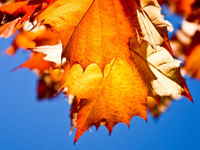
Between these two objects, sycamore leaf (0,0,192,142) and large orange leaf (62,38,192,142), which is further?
large orange leaf (62,38,192,142)

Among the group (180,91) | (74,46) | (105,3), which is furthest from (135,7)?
(180,91)

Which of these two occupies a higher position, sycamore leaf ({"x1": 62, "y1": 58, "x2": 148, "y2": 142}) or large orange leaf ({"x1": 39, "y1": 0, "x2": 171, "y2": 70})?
large orange leaf ({"x1": 39, "y1": 0, "x2": 171, "y2": 70})

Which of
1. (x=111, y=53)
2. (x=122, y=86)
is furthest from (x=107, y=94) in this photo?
(x=111, y=53)

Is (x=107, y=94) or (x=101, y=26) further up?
(x=101, y=26)

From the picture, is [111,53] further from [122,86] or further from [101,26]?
[122,86]

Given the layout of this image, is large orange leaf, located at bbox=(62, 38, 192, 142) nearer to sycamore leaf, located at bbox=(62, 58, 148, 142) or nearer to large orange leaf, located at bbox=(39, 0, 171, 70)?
sycamore leaf, located at bbox=(62, 58, 148, 142)

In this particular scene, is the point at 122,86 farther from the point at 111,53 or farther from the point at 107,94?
the point at 111,53

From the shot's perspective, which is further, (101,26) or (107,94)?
(107,94)

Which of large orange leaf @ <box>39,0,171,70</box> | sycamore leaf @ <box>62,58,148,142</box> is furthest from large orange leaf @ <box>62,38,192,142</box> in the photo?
large orange leaf @ <box>39,0,171,70</box>

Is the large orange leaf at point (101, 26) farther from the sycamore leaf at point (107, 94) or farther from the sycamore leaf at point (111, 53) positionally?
the sycamore leaf at point (107, 94)

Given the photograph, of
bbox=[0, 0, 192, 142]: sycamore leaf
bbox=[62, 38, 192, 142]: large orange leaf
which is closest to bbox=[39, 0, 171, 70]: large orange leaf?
bbox=[0, 0, 192, 142]: sycamore leaf

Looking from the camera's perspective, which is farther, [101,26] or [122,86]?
[122,86]

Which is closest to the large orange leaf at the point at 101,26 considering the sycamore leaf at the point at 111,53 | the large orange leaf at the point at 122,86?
the sycamore leaf at the point at 111,53
